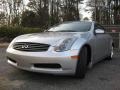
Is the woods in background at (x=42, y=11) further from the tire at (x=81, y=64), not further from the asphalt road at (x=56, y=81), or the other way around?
the tire at (x=81, y=64)

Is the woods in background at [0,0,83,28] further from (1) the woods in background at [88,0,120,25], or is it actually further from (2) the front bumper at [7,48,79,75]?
(2) the front bumper at [7,48,79,75]

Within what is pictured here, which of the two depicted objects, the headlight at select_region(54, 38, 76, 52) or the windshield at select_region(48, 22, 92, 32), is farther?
the windshield at select_region(48, 22, 92, 32)

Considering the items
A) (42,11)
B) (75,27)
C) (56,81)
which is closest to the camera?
(56,81)

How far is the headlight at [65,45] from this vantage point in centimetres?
399

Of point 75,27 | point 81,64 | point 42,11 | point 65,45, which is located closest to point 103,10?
point 42,11

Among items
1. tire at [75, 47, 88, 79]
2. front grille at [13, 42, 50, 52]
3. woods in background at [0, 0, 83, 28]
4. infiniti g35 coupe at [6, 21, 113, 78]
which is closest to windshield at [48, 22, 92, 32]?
infiniti g35 coupe at [6, 21, 113, 78]

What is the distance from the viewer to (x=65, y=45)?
13.3 feet

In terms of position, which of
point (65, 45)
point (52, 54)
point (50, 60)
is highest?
point (65, 45)

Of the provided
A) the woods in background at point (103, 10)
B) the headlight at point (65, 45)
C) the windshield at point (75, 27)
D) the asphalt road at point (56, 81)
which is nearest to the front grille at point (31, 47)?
the headlight at point (65, 45)

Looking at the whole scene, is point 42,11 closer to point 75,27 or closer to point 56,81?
point 75,27

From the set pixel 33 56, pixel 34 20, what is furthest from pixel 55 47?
pixel 34 20

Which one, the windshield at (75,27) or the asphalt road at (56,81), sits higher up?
the windshield at (75,27)

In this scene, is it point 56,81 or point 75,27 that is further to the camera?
point 75,27

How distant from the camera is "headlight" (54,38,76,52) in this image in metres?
3.99
